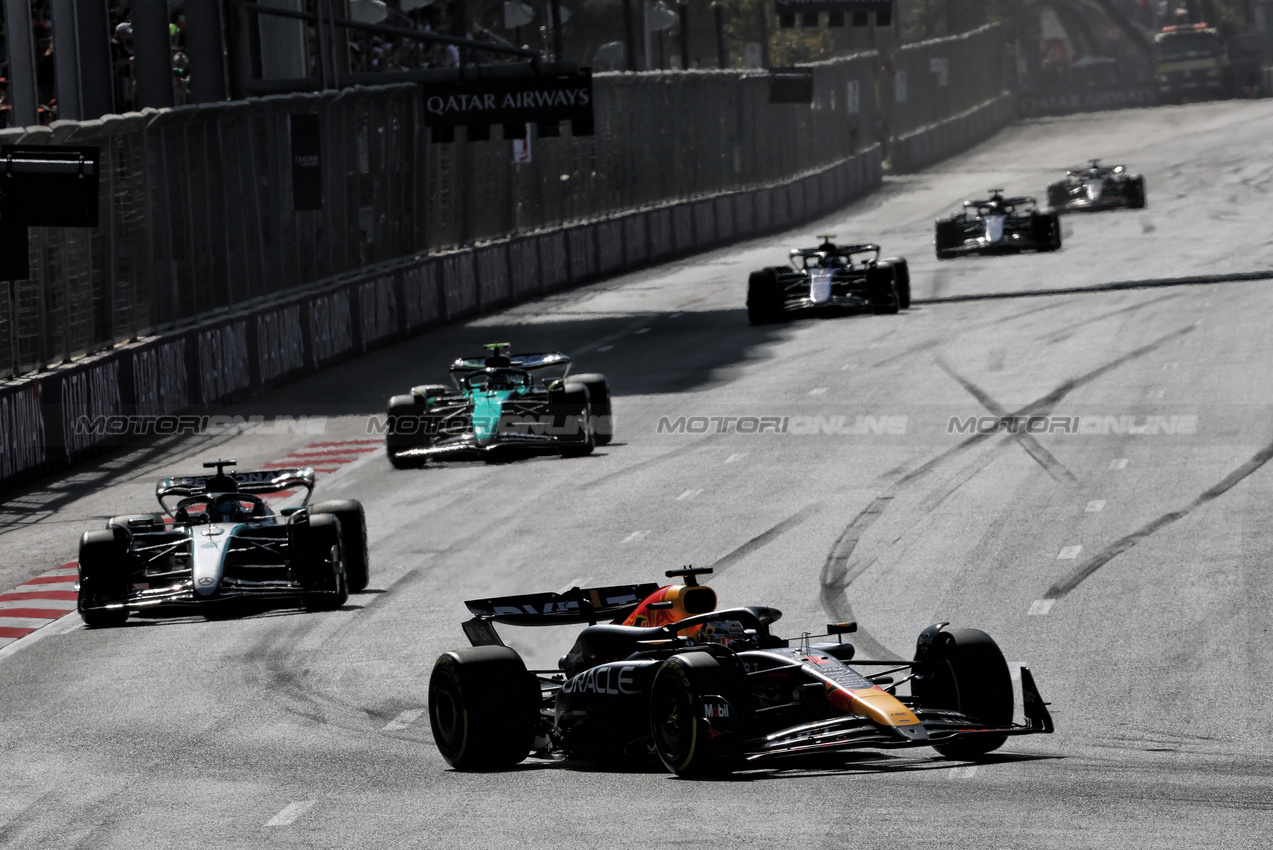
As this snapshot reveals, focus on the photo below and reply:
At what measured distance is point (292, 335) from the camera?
95.0ft

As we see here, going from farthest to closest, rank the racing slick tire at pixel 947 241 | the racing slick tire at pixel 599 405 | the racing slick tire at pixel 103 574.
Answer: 1. the racing slick tire at pixel 947 241
2. the racing slick tire at pixel 599 405
3. the racing slick tire at pixel 103 574

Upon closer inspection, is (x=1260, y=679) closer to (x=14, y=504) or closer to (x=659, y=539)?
(x=659, y=539)

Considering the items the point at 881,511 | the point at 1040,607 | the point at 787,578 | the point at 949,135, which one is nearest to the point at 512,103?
the point at 881,511

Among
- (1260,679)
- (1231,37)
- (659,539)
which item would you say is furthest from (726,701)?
(1231,37)

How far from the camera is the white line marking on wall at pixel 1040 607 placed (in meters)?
13.9

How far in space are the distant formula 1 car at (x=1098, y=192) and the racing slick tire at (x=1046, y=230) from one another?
8.75m

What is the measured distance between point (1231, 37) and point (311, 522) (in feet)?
259

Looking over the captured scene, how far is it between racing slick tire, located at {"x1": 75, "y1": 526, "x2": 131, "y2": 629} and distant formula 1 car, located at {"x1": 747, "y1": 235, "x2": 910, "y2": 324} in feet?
59.7

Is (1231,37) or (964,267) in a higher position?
(1231,37)

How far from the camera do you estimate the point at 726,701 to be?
933 centimetres

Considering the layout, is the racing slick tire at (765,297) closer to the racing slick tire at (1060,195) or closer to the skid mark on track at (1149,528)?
the skid mark on track at (1149,528)

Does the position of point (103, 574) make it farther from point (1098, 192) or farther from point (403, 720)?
point (1098, 192)

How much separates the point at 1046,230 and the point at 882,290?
9.54m

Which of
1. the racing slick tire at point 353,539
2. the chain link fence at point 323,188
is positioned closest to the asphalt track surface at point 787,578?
the racing slick tire at point 353,539
